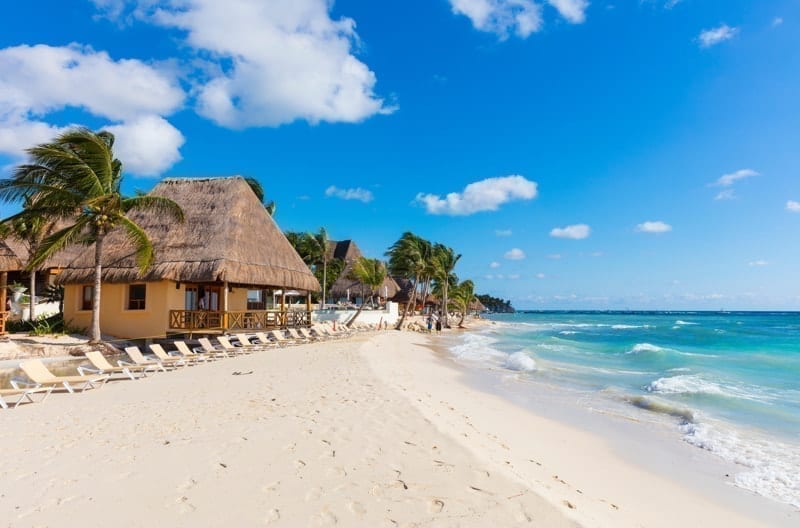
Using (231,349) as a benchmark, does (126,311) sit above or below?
above

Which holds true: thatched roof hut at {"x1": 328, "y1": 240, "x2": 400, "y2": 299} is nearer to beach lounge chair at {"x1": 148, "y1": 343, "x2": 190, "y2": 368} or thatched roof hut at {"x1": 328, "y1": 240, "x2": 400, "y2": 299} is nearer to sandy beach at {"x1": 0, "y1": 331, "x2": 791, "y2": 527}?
beach lounge chair at {"x1": 148, "y1": 343, "x2": 190, "y2": 368}

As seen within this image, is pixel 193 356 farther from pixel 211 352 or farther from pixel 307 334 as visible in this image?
pixel 307 334

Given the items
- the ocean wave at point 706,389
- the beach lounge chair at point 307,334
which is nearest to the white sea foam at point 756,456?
the ocean wave at point 706,389

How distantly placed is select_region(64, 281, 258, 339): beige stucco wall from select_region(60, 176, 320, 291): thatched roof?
84 cm

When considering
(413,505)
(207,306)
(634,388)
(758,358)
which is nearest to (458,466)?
(413,505)

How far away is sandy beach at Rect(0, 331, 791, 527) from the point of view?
324 cm

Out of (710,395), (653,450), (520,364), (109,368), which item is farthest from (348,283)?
(653,450)

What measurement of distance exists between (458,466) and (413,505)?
0.85m

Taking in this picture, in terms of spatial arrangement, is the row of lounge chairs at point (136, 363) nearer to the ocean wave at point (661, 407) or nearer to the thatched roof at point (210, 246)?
the thatched roof at point (210, 246)

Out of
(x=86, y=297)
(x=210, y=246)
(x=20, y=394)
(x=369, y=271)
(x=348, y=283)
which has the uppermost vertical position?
(x=210, y=246)

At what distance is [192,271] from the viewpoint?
590 inches

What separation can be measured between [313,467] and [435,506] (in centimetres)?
119

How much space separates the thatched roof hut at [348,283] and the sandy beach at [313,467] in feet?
98.0

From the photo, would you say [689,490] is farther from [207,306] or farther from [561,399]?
[207,306]
